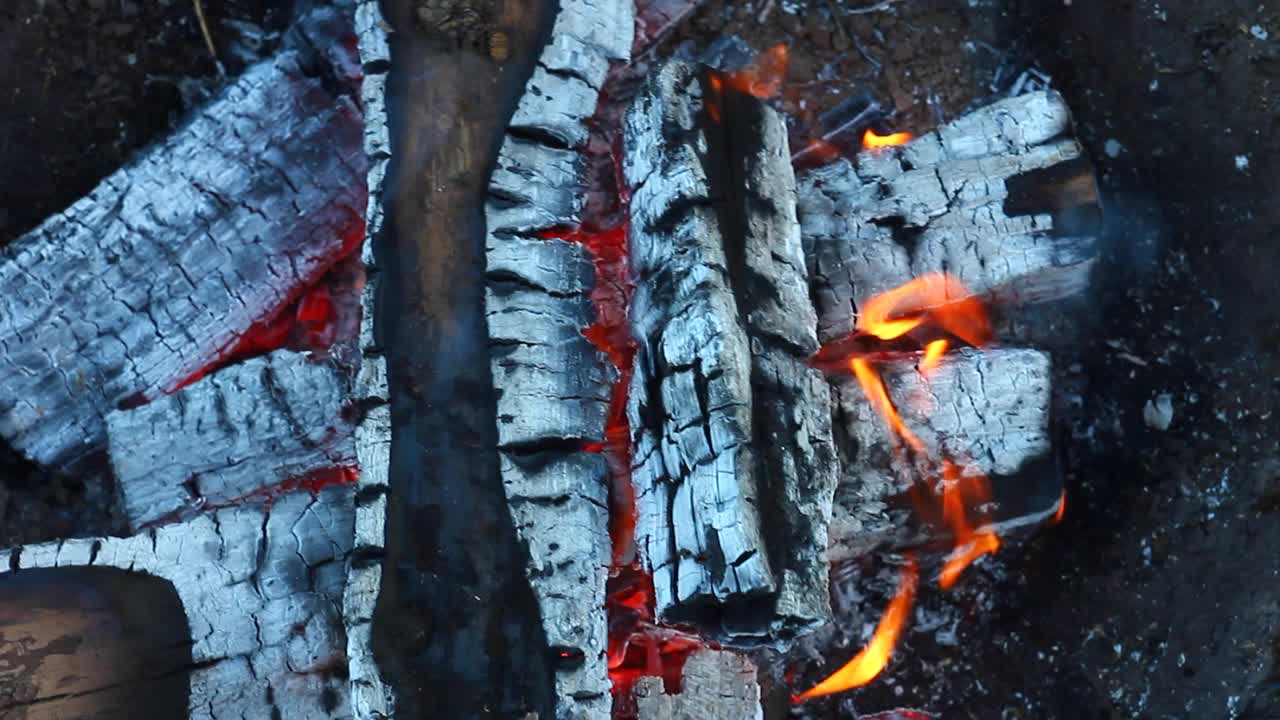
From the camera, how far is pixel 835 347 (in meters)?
3.03

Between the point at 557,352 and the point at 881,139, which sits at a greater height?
the point at 881,139

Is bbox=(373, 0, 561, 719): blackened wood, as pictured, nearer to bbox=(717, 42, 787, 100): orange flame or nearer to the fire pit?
the fire pit

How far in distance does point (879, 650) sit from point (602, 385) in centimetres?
125

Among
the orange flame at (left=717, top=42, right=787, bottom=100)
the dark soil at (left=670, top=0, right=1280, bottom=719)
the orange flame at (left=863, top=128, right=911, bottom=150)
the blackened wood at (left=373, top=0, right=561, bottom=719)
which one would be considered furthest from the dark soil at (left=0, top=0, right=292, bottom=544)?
the orange flame at (left=863, top=128, right=911, bottom=150)

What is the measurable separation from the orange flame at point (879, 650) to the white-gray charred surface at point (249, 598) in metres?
1.35

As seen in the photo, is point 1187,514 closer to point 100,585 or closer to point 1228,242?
point 1228,242

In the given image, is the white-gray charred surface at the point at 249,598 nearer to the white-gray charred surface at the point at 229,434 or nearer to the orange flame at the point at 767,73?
the white-gray charred surface at the point at 229,434

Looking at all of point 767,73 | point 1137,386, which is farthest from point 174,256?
point 1137,386

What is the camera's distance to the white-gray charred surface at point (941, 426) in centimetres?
271

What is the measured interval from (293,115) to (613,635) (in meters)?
1.81

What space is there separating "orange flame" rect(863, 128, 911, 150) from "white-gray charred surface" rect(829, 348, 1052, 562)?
79cm

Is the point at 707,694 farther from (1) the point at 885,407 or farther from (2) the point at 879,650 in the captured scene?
(1) the point at 885,407

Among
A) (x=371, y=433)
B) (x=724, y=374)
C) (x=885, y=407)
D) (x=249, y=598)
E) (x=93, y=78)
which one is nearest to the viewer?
(x=724, y=374)

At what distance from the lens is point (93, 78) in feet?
11.1
